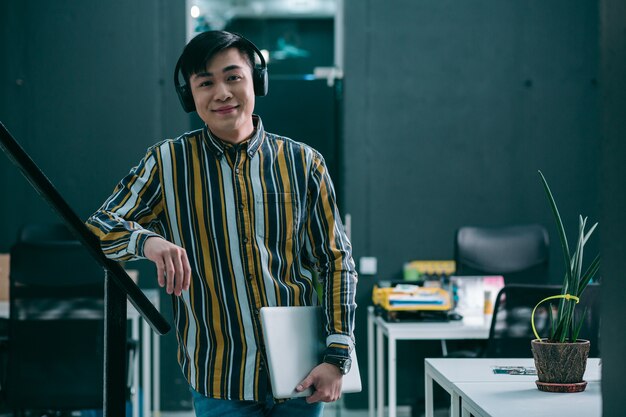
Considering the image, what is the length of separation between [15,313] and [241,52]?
2038 millimetres

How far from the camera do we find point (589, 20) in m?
5.03

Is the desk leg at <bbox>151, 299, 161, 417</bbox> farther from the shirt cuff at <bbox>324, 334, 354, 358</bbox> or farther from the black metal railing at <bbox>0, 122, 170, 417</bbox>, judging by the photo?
the black metal railing at <bbox>0, 122, 170, 417</bbox>

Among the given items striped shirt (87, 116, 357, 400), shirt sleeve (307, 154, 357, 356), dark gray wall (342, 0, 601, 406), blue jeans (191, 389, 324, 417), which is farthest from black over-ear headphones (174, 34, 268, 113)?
dark gray wall (342, 0, 601, 406)

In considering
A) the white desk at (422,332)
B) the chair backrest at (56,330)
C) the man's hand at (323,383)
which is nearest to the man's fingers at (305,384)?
the man's hand at (323,383)

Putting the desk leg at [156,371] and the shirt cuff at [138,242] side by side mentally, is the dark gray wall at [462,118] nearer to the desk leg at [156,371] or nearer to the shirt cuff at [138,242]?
the desk leg at [156,371]

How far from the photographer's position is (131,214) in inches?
59.5

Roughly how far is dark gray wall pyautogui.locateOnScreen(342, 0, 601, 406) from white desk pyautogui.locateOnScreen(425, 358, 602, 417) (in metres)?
2.58

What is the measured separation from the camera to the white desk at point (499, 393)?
5.62ft

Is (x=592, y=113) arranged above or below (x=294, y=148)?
above

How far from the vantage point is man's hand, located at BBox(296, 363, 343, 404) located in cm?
147

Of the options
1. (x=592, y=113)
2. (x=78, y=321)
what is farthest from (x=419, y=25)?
(x=78, y=321)

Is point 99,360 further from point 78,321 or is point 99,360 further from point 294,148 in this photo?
point 294,148

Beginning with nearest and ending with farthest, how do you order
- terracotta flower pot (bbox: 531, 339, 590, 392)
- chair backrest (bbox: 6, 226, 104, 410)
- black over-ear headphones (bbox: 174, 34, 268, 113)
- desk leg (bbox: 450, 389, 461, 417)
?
black over-ear headphones (bbox: 174, 34, 268, 113) < terracotta flower pot (bbox: 531, 339, 590, 392) < desk leg (bbox: 450, 389, 461, 417) < chair backrest (bbox: 6, 226, 104, 410)

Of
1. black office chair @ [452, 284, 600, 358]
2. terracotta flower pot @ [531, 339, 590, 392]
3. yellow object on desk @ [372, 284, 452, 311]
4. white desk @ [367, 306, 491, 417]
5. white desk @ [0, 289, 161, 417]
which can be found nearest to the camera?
terracotta flower pot @ [531, 339, 590, 392]
